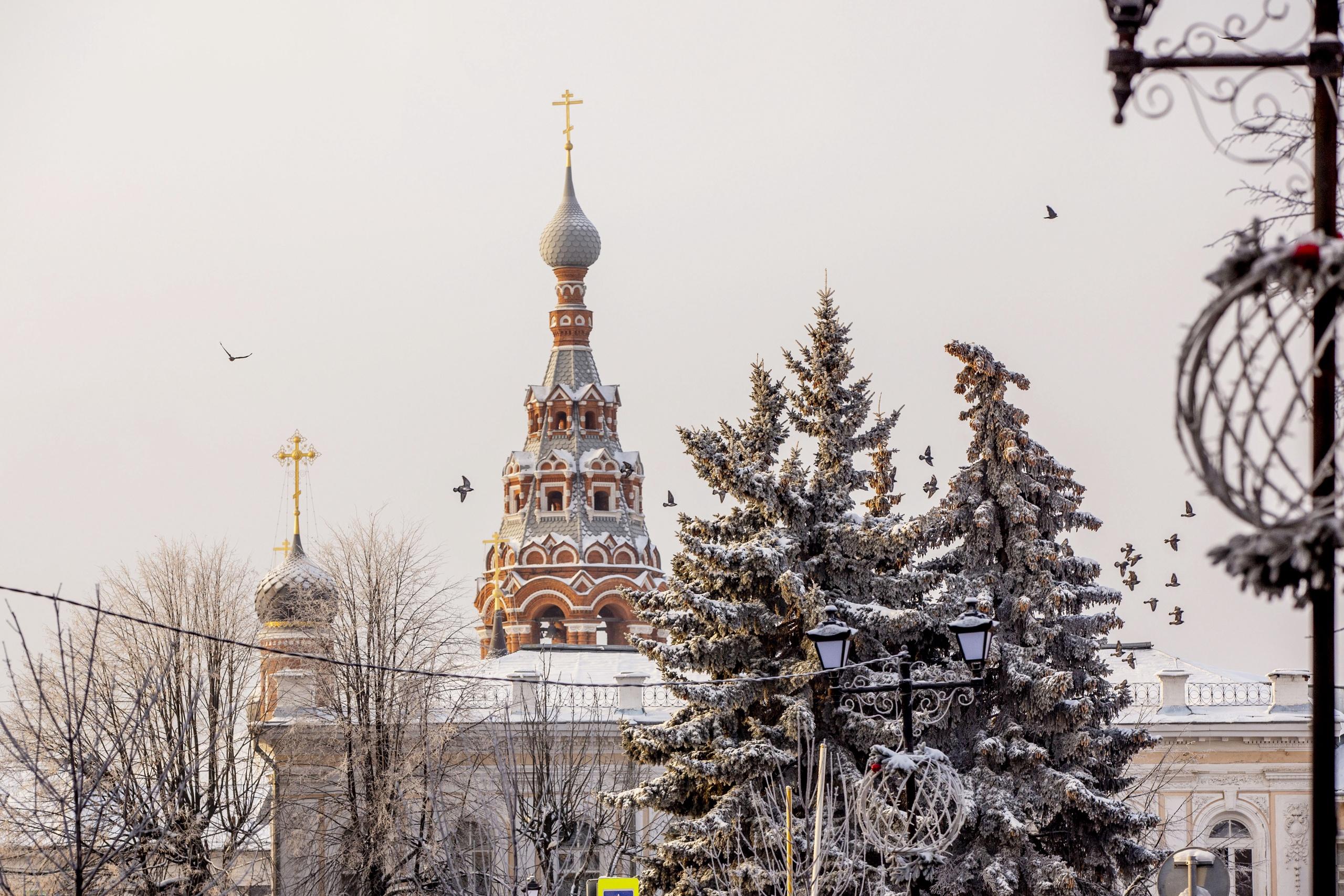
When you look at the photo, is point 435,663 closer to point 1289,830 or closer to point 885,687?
point 1289,830

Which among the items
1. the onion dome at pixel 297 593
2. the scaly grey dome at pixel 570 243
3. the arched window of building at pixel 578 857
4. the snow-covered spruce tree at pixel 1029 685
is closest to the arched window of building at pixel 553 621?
the scaly grey dome at pixel 570 243

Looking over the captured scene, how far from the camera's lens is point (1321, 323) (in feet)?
22.2

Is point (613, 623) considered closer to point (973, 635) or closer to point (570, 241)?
point (570, 241)

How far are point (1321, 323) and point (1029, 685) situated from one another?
16.8m

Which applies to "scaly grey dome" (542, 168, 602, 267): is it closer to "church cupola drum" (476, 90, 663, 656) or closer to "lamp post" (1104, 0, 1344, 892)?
"church cupola drum" (476, 90, 663, 656)

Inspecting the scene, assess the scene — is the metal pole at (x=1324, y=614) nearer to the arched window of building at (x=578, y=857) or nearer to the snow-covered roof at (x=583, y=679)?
the arched window of building at (x=578, y=857)

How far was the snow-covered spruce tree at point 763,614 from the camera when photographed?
2195 centimetres

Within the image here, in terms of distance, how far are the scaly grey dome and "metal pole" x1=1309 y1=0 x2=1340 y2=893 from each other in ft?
215

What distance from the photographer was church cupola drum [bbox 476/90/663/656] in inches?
2660

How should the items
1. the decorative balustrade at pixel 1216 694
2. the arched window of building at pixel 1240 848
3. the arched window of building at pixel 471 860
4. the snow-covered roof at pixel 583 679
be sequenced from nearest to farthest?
the arched window of building at pixel 471 860 → the arched window of building at pixel 1240 848 → the snow-covered roof at pixel 583 679 → the decorative balustrade at pixel 1216 694

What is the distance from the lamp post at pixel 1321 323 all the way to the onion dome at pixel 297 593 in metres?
30.5

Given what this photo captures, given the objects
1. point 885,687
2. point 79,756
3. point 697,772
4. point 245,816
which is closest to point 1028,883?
point 697,772

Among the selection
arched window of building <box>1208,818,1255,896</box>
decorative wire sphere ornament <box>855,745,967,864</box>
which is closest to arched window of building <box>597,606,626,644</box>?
arched window of building <box>1208,818,1255,896</box>

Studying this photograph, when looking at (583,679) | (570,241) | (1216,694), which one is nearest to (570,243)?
(570,241)
